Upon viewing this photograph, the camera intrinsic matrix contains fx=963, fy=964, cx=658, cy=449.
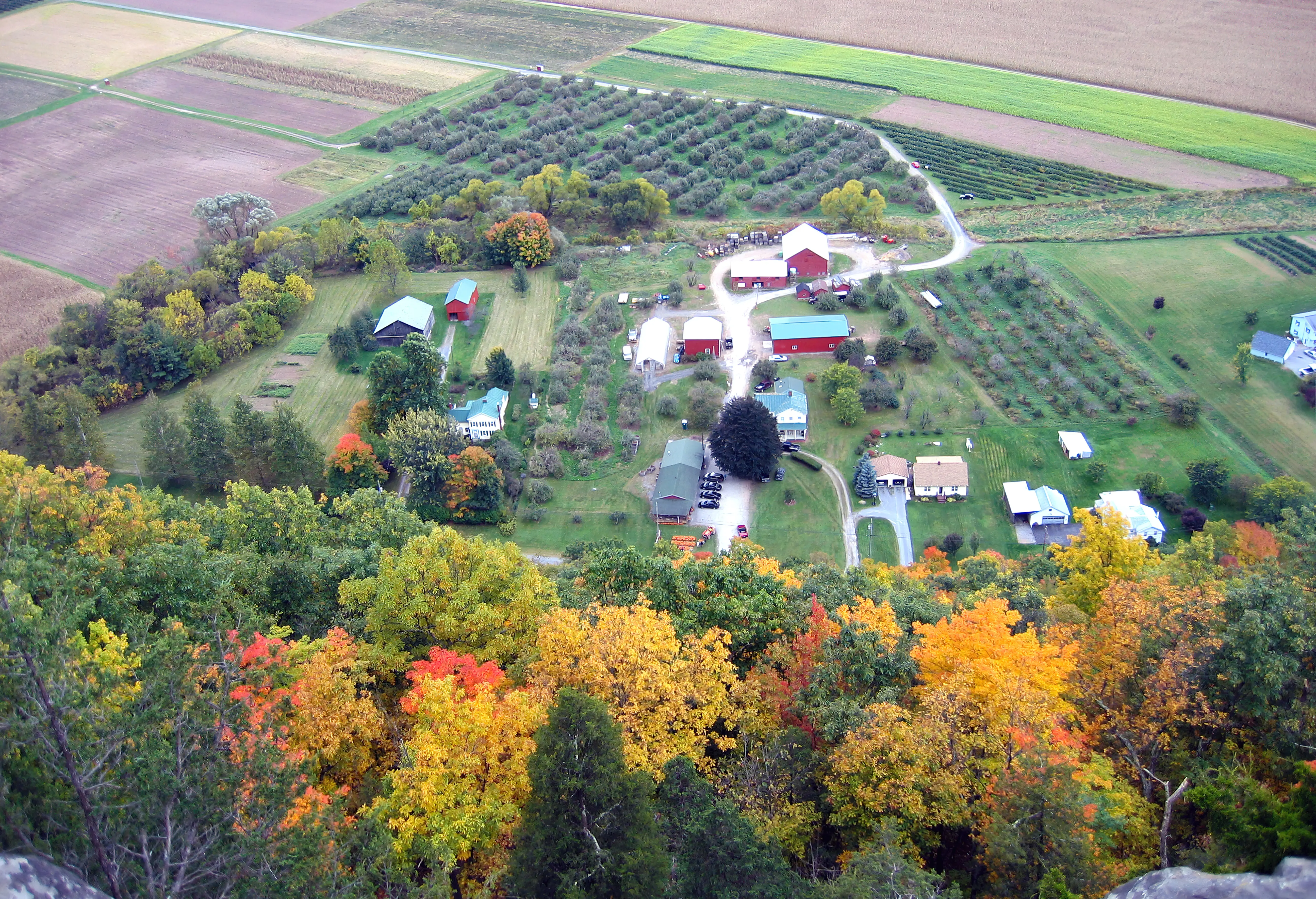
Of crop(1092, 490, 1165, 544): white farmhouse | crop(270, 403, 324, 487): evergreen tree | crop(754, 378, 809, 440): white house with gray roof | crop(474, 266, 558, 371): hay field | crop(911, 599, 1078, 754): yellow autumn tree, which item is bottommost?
crop(1092, 490, 1165, 544): white farmhouse

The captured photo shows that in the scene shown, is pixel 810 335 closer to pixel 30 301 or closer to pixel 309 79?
pixel 30 301

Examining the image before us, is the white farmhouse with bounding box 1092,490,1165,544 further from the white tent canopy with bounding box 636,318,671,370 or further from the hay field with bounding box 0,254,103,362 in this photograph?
the hay field with bounding box 0,254,103,362

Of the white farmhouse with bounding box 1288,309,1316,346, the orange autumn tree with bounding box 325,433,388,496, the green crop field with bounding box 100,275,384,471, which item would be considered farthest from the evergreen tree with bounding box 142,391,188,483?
the white farmhouse with bounding box 1288,309,1316,346

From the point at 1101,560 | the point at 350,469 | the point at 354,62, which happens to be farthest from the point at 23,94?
the point at 1101,560


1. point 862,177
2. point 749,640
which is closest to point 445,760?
point 749,640

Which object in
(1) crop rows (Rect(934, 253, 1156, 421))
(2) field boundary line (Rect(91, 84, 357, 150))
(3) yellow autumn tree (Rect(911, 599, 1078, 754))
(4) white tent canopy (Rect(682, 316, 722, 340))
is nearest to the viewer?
(3) yellow autumn tree (Rect(911, 599, 1078, 754))

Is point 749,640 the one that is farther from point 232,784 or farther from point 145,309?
point 145,309

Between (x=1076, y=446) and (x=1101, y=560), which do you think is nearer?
(x=1101, y=560)

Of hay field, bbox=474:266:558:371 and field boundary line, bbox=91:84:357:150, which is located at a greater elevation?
field boundary line, bbox=91:84:357:150
